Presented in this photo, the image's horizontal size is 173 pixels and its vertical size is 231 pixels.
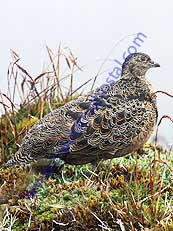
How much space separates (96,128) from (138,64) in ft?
2.56

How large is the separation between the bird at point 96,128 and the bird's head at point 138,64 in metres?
0.16

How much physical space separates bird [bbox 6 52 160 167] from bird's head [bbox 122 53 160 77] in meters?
0.16

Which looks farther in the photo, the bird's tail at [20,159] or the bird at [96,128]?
the bird's tail at [20,159]

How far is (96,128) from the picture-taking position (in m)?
5.96

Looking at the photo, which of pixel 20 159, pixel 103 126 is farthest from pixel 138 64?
pixel 20 159

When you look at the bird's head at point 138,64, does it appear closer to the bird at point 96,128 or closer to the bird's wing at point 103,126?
the bird at point 96,128

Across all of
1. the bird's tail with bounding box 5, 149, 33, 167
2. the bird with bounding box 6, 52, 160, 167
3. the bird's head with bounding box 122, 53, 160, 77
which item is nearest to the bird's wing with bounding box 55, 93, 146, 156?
the bird with bounding box 6, 52, 160, 167

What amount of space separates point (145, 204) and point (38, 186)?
1.11m

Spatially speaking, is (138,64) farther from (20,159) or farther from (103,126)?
(20,159)

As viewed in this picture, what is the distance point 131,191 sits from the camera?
5.59m

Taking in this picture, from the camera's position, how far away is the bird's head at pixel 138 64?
20.9ft

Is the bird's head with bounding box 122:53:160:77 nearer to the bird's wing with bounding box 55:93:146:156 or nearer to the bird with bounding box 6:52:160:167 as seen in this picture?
the bird with bounding box 6:52:160:167

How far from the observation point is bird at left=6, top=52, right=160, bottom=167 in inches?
235

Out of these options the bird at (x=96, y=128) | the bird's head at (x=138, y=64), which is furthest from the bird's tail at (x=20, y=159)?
the bird's head at (x=138, y=64)
